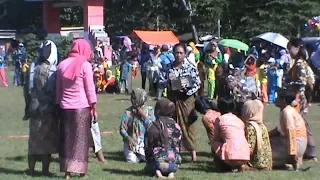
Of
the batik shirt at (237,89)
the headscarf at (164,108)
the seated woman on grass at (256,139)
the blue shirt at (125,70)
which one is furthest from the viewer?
the blue shirt at (125,70)

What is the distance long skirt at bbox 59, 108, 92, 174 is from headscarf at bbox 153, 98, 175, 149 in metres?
0.96

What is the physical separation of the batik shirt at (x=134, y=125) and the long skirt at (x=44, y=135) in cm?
168

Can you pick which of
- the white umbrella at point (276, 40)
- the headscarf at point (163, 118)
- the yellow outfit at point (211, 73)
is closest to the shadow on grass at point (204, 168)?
the headscarf at point (163, 118)

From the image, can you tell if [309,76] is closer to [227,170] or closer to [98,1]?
[227,170]

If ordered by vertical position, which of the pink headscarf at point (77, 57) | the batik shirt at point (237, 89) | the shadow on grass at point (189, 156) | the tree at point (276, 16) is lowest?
the shadow on grass at point (189, 156)

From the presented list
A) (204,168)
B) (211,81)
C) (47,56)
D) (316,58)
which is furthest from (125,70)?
(47,56)

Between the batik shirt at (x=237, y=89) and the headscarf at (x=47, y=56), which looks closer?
the headscarf at (x=47, y=56)

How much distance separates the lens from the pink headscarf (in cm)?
979

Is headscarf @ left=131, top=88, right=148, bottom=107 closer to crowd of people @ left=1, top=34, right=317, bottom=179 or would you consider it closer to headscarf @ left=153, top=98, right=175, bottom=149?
crowd of people @ left=1, top=34, right=317, bottom=179

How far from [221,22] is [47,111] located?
4356cm

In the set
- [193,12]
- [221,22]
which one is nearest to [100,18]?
[221,22]

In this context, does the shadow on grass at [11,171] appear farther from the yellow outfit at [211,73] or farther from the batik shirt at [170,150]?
the yellow outfit at [211,73]

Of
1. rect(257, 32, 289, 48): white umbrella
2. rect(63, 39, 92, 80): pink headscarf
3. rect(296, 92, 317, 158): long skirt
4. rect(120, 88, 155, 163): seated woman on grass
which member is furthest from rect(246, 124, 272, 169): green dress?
rect(257, 32, 289, 48): white umbrella

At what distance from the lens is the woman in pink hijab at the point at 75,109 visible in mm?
9797
